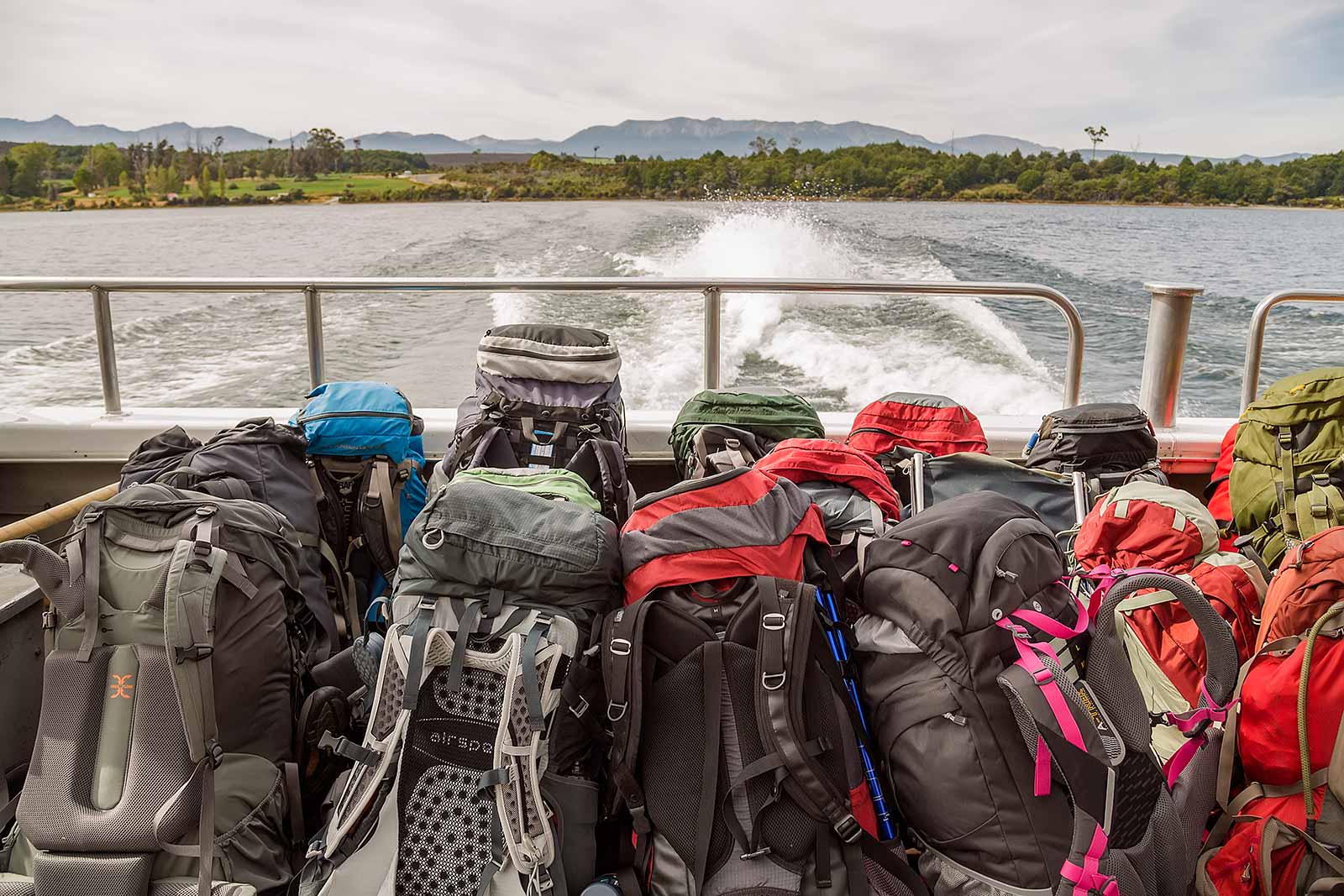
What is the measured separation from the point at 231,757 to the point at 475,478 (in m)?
0.78

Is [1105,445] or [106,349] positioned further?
[106,349]

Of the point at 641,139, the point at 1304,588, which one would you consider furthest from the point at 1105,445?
the point at 641,139

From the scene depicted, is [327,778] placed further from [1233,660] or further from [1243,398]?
[1243,398]

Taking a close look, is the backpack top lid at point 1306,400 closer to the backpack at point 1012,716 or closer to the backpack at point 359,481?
the backpack at point 1012,716

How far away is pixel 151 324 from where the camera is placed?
29.6ft

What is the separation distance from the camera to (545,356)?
261 cm

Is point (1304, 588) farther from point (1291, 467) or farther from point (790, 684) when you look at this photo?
point (790, 684)

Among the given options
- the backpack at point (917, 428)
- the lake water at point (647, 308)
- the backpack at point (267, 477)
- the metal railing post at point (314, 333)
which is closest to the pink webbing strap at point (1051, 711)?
the backpack at point (917, 428)

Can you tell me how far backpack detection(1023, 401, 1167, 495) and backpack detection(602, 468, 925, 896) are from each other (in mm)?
1366

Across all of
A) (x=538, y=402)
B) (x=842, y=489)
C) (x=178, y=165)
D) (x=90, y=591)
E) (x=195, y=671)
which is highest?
(x=178, y=165)

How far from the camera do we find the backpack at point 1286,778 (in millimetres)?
1697

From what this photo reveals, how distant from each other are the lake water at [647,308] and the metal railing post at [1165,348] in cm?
169

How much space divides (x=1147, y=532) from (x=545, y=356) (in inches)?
70.7

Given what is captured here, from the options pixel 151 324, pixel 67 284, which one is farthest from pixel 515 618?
pixel 151 324
